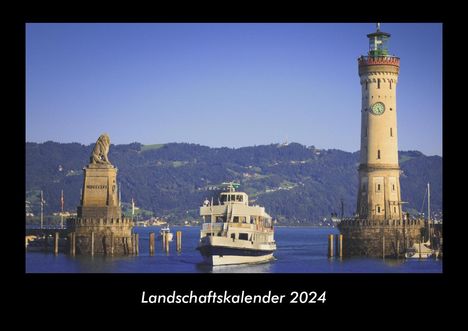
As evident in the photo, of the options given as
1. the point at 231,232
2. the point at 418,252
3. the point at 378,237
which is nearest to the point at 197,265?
the point at 231,232

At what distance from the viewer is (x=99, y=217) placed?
137 metres

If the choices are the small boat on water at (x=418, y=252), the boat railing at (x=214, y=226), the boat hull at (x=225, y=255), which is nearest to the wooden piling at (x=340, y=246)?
the small boat on water at (x=418, y=252)

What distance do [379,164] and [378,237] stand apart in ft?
25.6

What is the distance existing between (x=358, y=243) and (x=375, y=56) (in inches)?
793

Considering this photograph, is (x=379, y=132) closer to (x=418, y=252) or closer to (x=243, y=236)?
(x=418, y=252)

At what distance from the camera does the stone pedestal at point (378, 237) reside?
13388 centimetres

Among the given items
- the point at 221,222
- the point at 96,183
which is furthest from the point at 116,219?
the point at 221,222

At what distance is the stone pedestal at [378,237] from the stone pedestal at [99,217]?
985 inches

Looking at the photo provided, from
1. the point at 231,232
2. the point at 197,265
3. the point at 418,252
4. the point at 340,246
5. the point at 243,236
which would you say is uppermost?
the point at 231,232

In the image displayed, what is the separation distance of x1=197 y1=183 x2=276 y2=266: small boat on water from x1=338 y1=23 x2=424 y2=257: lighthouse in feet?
50.2

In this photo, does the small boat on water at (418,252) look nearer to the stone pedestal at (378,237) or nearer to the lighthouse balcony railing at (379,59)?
the stone pedestal at (378,237)
